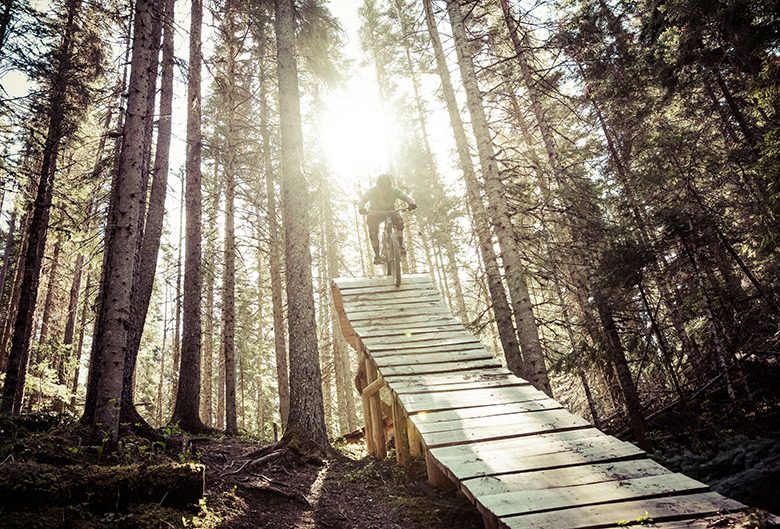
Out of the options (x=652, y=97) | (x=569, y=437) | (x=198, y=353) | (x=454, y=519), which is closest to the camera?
(x=569, y=437)

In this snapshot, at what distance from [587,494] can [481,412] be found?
1854 mm

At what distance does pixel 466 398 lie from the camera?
5.27 meters

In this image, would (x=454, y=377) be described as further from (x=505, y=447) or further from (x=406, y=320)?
(x=406, y=320)

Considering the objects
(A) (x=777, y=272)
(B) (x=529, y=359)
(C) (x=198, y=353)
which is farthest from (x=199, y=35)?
(A) (x=777, y=272)

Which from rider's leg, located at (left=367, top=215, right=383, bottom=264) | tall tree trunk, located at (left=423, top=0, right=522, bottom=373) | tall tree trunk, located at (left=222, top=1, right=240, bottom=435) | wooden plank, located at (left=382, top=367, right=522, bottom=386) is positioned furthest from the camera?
tall tree trunk, located at (left=222, top=1, right=240, bottom=435)

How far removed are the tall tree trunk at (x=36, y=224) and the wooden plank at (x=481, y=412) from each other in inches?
401

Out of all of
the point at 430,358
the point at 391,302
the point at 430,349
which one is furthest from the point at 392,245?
the point at 430,358

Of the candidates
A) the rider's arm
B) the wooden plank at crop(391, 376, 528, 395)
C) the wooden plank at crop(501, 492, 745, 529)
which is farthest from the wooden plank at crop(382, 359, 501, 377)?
the rider's arm

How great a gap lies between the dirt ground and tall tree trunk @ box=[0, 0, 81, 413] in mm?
→ 7120

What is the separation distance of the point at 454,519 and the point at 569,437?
5.41 feet

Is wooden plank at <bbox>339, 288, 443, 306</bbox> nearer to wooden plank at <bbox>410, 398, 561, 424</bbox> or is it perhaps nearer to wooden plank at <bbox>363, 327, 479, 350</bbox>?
wooden plank at <bbox>363, 327, 479, 350</bbox>

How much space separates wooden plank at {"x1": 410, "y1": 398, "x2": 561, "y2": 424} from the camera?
4.68 meters

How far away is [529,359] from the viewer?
26.8 ft

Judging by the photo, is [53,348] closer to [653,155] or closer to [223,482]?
[223,482]
